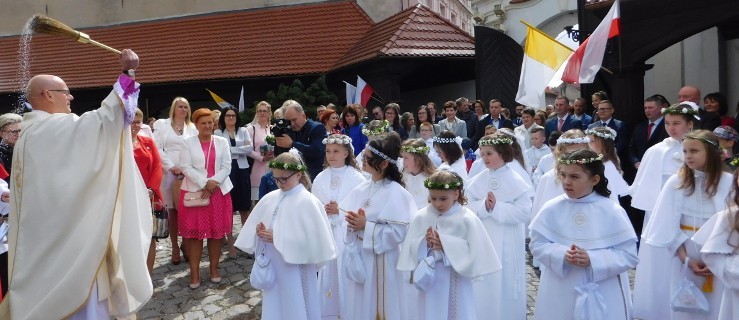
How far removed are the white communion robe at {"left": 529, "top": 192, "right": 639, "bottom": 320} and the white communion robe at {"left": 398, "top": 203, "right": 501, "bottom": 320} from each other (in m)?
0.41

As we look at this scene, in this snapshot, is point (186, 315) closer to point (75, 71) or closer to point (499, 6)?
point (75, 71)

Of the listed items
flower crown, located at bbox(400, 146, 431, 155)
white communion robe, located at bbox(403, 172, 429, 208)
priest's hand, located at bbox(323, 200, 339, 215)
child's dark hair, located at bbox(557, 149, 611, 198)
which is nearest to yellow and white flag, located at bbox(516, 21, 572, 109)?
white communion robe, located at bbox(403, 172, 429, 208)

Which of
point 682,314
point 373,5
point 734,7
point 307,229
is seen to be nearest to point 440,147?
point 307,229

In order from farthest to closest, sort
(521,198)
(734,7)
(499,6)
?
(499,6) < (734,7) < (521,198)

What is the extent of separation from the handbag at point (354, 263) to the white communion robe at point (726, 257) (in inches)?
99.4

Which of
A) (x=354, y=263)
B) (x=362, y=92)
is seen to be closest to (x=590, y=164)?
(x=354, y=263)

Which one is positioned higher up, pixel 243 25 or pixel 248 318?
pixel 243 25

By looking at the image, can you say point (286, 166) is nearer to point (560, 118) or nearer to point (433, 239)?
point (433, 239)

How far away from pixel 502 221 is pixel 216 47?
1643cm

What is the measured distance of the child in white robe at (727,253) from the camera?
148 inches

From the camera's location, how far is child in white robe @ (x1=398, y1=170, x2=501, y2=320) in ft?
14.3

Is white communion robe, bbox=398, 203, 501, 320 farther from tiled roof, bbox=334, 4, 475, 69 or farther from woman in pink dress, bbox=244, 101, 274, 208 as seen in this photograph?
tiled roof, bbox=334, 4, 475, 69

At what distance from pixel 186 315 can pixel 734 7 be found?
→ 26.3 ft

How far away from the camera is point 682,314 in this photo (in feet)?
14.9
